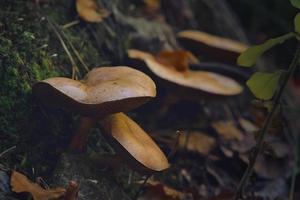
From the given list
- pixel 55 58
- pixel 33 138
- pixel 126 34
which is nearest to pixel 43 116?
pixel 33 138

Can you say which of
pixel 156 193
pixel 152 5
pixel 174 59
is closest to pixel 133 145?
pixel 156 193

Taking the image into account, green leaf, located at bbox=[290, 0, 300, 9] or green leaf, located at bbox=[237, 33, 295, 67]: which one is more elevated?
green leaf, located at bbox=[290, 0, 300, 9]

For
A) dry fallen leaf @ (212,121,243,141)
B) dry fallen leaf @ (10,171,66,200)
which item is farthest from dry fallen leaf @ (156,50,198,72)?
dry fallen leaf @ (10,171,66,200)

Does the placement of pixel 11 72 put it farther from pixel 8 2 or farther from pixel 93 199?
pixel 93 199

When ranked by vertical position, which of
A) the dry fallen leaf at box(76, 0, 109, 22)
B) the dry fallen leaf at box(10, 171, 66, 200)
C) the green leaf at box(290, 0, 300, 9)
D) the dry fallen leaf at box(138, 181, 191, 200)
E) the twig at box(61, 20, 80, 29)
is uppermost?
the green leaf at box(290, 0, 300, 9)

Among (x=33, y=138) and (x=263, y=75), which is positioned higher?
(x=263, y=75)

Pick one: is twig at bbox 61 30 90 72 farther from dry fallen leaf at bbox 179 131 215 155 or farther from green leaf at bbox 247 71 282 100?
green leaf at bbox 247 71 282 100
